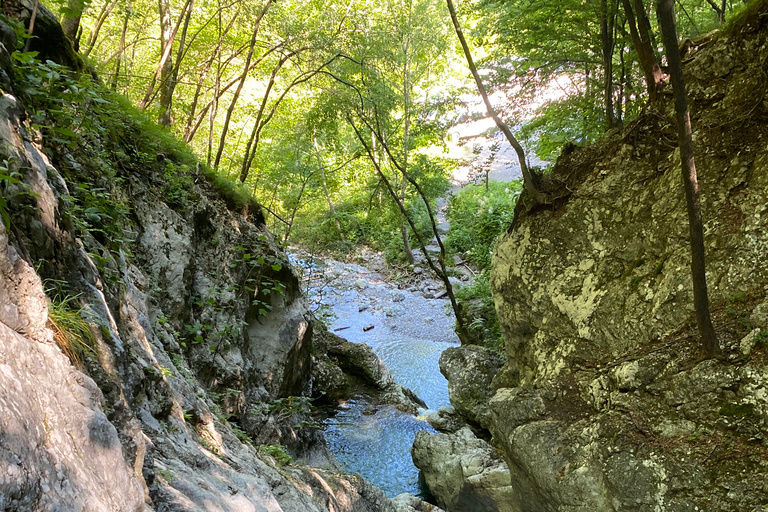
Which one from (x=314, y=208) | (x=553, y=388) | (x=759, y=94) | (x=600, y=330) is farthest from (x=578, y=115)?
(x=314, y=208)

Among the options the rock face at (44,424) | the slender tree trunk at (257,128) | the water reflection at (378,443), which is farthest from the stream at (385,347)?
the rock face at (44,424)

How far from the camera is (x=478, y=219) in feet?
68.1

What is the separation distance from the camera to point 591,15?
284 inches

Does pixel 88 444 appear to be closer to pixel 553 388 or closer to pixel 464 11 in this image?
pixel 553 388

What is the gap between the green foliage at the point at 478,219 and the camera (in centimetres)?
1912

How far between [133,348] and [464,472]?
599 centimetres

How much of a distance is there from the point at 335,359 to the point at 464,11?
8.47 m

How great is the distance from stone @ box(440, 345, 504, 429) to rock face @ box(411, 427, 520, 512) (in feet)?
2.27

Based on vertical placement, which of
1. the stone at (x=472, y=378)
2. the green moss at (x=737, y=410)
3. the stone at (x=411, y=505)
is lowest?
the stone at (x=411, y=505)

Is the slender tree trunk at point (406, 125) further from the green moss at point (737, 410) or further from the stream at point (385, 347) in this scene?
the green moss at point (737, 410)

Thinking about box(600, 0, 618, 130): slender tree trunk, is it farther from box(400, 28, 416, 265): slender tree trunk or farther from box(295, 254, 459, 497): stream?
box(400, 28, 416, 265): slender tree trunk

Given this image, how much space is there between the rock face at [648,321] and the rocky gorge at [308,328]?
0.02 m

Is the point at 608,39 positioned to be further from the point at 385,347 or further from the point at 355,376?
the point at 385,347

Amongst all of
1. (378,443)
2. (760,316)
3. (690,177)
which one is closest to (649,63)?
(690,177)
